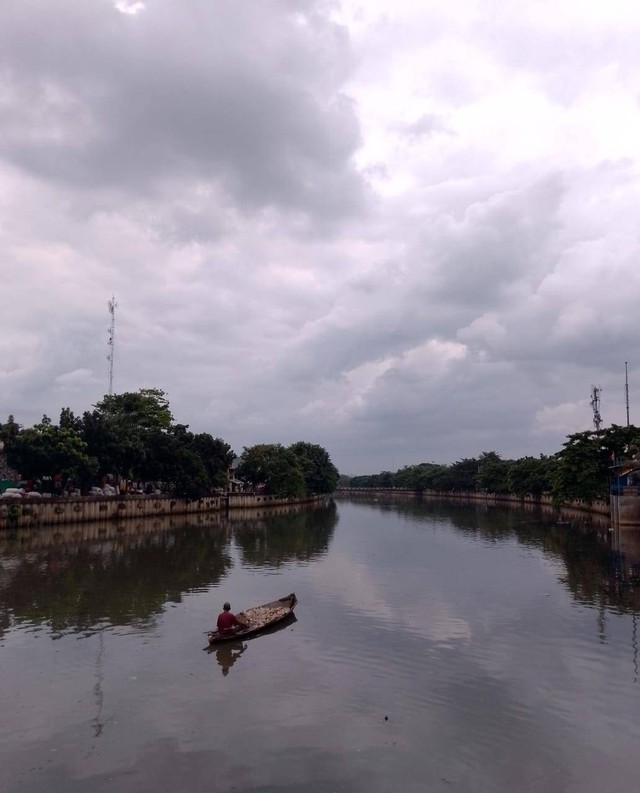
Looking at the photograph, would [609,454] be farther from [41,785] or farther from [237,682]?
[41,785]

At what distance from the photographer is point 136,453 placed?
226ft

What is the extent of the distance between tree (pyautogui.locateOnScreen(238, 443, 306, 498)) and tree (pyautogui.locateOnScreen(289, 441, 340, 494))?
15.4 meters

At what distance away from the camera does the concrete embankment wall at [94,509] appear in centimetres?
5547

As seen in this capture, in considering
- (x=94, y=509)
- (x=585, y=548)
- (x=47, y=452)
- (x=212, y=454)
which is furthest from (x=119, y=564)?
(x=212, y=454)

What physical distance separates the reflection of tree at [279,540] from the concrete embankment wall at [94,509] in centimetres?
1104

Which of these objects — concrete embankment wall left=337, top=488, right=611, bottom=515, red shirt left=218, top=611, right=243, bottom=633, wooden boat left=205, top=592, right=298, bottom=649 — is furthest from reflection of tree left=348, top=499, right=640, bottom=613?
red shirt left=218, top=611, right=243, bottom=633

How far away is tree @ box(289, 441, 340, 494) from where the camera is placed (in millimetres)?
135262

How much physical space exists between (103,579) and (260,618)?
13.5 meters

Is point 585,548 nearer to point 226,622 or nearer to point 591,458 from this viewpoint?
point 591,458

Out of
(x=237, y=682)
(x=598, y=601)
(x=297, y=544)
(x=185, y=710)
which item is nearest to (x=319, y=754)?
(x=185, y=710)

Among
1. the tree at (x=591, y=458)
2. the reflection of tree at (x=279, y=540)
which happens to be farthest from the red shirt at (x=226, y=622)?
the tree at (x=591, y=458)

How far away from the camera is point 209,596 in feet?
93.8

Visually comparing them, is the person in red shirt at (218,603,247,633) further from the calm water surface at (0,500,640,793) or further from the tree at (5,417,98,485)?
the tree at (5,417,98,485)

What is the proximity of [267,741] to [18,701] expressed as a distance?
6410 mm
